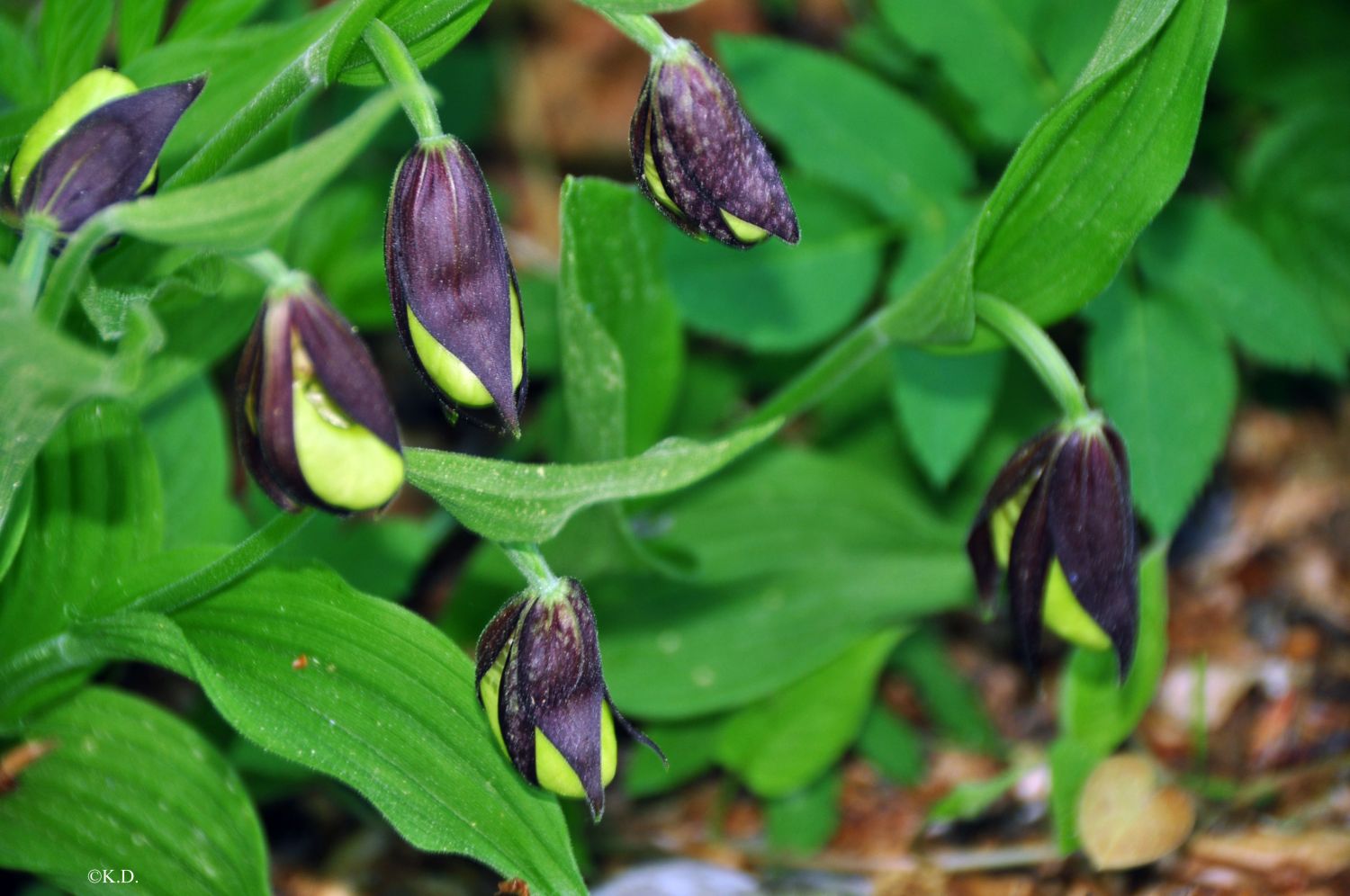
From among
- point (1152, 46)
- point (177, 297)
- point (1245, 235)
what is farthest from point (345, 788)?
point (1245, 235)

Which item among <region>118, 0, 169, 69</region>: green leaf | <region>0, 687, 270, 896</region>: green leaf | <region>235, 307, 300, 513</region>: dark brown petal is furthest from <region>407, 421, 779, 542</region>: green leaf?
<region>118, 0, 169, 69</region>: green leaf

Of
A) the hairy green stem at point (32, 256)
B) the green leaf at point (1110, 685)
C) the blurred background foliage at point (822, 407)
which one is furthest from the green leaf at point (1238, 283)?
the hairy green stem at point (32, 256)

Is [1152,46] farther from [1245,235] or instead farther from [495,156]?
[495,156]

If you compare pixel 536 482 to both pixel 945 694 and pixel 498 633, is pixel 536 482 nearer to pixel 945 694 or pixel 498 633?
pixel 498 633

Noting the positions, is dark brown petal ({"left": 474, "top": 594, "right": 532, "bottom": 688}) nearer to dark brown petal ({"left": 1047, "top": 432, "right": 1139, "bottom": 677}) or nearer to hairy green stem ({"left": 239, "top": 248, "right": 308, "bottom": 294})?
hairy green stem ({"left": 239, "top": 248, "right": 308, "bottom": 294})

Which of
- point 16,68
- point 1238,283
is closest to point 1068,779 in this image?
point 1238,283
